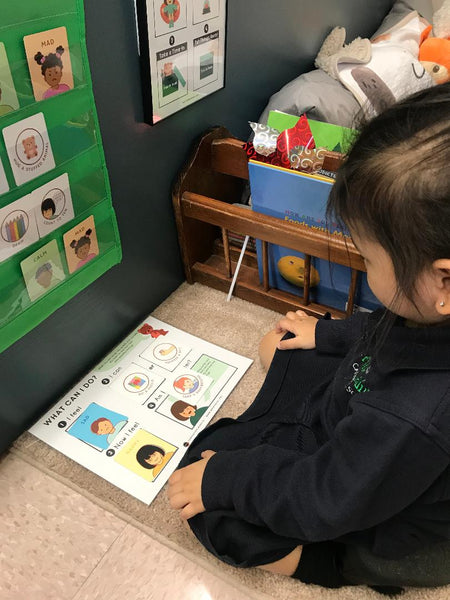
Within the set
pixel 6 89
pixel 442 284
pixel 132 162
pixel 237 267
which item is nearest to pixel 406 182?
pixel 442 284

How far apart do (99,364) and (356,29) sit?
1.30 metres

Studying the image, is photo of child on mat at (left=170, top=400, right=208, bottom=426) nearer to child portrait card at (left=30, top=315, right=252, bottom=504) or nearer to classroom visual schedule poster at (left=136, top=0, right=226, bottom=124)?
child portrait card at (left=30, top=315, right=252, bottom=504)

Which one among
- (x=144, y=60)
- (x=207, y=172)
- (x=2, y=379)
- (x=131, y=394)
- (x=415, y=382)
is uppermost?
(x=144, y=60)

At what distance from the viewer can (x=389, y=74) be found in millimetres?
1224

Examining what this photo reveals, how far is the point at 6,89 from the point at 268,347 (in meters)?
0.63

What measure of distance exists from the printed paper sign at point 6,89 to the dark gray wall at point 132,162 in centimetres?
15

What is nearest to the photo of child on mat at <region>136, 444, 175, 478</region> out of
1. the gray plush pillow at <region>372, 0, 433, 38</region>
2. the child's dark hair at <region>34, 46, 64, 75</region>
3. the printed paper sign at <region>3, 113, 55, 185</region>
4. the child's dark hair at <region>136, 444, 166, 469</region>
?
the child's dark hair at <region>136, 444, 166, 469</region>

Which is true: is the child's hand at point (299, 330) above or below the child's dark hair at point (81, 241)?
below

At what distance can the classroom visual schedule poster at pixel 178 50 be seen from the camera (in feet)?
2.60

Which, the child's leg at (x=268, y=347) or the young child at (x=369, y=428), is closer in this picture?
the young child at (x=369, y=428)

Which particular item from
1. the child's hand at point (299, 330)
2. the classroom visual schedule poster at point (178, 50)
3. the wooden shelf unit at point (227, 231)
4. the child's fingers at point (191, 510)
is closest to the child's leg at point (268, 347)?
the child's hand at point (299, 330)

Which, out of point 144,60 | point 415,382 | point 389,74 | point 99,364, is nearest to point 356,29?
point 389,74

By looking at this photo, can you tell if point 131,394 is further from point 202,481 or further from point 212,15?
point 212,15

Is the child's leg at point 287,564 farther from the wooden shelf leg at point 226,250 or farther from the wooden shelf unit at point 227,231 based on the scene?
the wooden shelf leg at point 226,250
